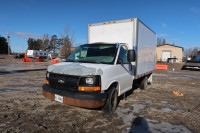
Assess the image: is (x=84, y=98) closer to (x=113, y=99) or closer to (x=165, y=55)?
(x=113, y=99)

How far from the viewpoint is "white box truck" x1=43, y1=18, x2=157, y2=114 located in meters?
3.31

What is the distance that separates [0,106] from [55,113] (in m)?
1.84

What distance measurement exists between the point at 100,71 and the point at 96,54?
132cm

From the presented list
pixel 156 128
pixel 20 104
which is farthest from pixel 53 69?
pixel 156 128

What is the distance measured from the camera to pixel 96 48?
4.73m

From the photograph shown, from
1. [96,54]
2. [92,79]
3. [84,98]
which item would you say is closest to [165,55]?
[96,54]

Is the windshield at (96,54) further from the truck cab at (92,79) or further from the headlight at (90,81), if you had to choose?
the headlight at (90,81)

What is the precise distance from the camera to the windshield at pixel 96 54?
4.18 meters

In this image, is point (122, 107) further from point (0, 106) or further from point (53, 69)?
point (0, 106)

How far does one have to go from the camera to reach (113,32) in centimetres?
557

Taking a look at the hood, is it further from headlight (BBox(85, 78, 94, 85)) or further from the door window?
the door window

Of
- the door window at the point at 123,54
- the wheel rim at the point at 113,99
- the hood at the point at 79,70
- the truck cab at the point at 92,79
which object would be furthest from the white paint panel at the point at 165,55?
the hood at the point at 79,70

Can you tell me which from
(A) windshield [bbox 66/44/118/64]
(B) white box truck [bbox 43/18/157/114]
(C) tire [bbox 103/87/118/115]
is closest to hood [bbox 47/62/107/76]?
(B) white box truck [bbox 43/18/157/114]

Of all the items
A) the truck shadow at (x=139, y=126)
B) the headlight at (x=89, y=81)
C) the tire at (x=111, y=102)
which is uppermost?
the headlight at (x=89, y=81)
